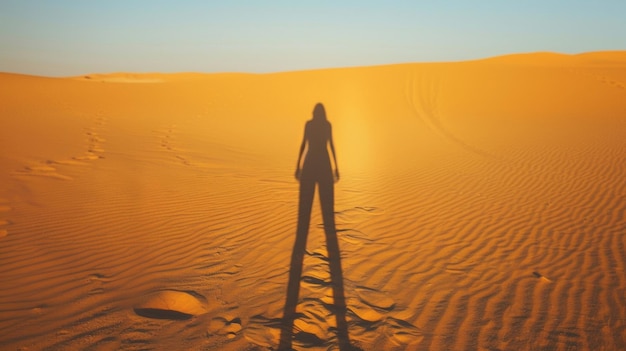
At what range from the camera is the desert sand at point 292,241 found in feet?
9.80

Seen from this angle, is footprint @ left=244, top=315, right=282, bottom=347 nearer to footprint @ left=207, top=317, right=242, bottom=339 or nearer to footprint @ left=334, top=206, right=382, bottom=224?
footprint @ left=207, top=317, right=242, bottom=339

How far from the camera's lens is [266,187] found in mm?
7195

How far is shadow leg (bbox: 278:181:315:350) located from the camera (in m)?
2.93

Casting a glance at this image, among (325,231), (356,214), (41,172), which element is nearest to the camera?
(325,231)

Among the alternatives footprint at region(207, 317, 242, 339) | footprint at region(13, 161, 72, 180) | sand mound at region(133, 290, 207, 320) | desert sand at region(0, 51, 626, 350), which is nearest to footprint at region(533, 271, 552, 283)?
desert sand at region(0, 51, 626, 350)

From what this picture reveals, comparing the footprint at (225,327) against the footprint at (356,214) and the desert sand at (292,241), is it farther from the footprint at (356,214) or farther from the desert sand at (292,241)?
the footprint at (356,214)

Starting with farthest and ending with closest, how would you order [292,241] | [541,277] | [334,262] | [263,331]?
[292,241]
[334,262]
[541,277]
[263,331]

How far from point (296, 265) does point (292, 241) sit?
0.69m

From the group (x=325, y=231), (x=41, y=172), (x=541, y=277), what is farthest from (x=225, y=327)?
(x=41, y=172)

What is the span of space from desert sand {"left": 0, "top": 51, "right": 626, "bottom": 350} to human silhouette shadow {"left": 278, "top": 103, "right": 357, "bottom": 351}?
3.5 inches

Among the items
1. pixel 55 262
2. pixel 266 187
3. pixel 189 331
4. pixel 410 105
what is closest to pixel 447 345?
pixel 189 331

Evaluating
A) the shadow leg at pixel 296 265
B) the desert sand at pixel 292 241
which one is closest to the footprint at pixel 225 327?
the desert sand at pixel 292 241

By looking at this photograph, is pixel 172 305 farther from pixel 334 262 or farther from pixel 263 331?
pixel 334 262

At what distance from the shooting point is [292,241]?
473 cm
